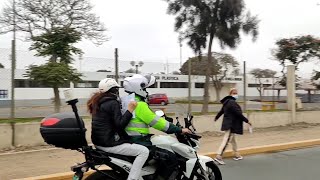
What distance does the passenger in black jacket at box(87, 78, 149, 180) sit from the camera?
5.24m

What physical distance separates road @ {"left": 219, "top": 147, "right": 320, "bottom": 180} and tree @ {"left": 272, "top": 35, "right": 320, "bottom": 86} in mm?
15841

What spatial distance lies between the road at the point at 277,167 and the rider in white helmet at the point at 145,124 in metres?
2.49

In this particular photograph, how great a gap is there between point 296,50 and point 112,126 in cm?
2663

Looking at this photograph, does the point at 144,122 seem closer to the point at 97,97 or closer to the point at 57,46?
the point at 97,97

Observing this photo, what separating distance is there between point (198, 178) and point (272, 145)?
608 cm

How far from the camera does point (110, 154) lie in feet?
17.5

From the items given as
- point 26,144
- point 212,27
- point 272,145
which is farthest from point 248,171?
point 212,27

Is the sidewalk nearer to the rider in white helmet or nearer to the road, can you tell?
the road

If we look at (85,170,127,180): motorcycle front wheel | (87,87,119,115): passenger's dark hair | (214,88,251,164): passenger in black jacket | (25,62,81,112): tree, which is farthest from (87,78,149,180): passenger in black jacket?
(25,62,81,112): tree

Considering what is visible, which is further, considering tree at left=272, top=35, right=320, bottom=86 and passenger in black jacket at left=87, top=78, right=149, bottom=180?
tree at left=272, top=35, right=320, bottom=86

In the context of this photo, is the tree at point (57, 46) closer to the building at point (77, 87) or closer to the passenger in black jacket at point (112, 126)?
the building at point (77, 87)

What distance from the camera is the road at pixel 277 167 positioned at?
799 centimetres

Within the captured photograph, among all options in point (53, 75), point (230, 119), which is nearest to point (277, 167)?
point (230, 119)

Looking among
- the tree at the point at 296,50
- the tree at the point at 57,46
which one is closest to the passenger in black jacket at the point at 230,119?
the tree at the point at 57,46
